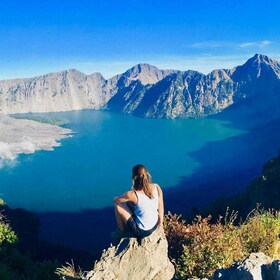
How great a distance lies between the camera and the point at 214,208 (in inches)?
2336

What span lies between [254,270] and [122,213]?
3.22m

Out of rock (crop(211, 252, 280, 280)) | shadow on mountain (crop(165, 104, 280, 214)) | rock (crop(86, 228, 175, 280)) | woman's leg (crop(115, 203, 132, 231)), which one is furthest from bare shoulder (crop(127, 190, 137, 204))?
shadow on mountain (crop(165, 104, 280, 214))

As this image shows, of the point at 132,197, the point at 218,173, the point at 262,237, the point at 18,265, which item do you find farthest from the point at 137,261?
the point at 218,173

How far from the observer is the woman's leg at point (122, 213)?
7.89 meters

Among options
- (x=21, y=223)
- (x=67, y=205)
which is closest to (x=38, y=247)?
(x=21, y=223)

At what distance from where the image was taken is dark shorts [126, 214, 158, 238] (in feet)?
24.9

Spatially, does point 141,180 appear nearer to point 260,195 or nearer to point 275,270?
point 275,270

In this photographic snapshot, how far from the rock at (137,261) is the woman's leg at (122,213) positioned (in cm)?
47

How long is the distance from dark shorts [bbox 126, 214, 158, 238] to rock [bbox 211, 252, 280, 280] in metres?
2.00

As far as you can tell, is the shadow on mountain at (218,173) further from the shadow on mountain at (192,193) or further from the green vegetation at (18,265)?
the green vegetation at (18,265)

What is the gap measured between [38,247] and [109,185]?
61848mm

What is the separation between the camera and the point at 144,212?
25.6 ft

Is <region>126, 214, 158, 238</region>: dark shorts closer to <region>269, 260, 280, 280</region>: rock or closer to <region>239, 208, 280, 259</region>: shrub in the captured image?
<region>239, 208, 280, 259</region>: shrub

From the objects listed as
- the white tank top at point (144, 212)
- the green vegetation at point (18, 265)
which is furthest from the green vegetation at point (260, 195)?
the white tank top at point (144, 212)
